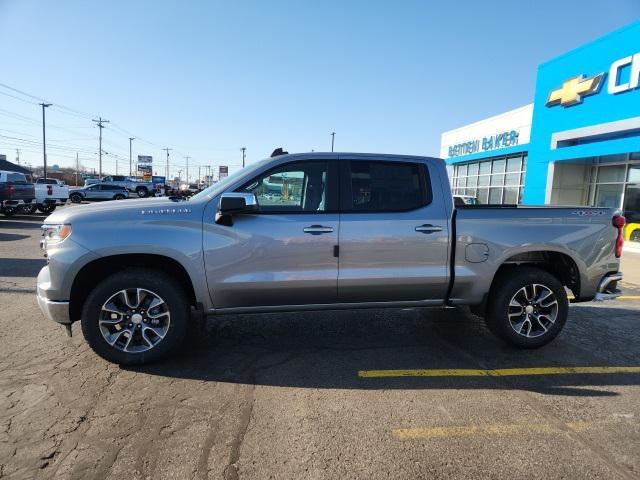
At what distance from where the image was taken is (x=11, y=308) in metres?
5.57

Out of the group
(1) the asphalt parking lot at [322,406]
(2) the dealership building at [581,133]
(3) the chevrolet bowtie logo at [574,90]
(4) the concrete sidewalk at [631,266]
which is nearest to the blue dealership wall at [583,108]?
(2) the dealership building at [581,133]

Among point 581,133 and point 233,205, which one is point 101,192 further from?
point 233,205

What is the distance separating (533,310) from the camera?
4.50 meters

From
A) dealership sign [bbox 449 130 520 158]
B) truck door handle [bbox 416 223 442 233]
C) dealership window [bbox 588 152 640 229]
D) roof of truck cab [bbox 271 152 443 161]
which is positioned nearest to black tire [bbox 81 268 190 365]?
roof of truck cab [bbox 271 152 443 161]

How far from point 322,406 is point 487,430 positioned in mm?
1197

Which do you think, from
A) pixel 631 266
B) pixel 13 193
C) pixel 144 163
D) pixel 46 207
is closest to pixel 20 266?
pixel 13 193

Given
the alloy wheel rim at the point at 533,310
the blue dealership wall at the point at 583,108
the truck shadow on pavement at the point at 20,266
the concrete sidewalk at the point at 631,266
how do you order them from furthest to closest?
the blue dealership wall at the point at 583,108 → the concrete sidewalk at the point at 631,266 → the truck shadow on pavement at the point at 20,266 → the alloy wheel rim at the point at 533,310

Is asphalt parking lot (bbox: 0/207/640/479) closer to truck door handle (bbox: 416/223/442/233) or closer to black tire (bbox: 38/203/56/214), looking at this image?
truck door handle (bbox: 416/223/442/233)

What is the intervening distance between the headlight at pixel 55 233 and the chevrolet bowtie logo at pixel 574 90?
57.1 feet

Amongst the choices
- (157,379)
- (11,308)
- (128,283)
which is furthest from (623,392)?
(11,308)

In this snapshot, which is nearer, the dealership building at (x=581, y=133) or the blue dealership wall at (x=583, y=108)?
the blue dealership wall at (x=583, y=108)

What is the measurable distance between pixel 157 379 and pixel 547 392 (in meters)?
3.33

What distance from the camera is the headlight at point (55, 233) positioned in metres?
3.75

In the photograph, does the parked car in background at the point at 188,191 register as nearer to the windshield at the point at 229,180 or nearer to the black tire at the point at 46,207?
the windshield at the point at 229,180
